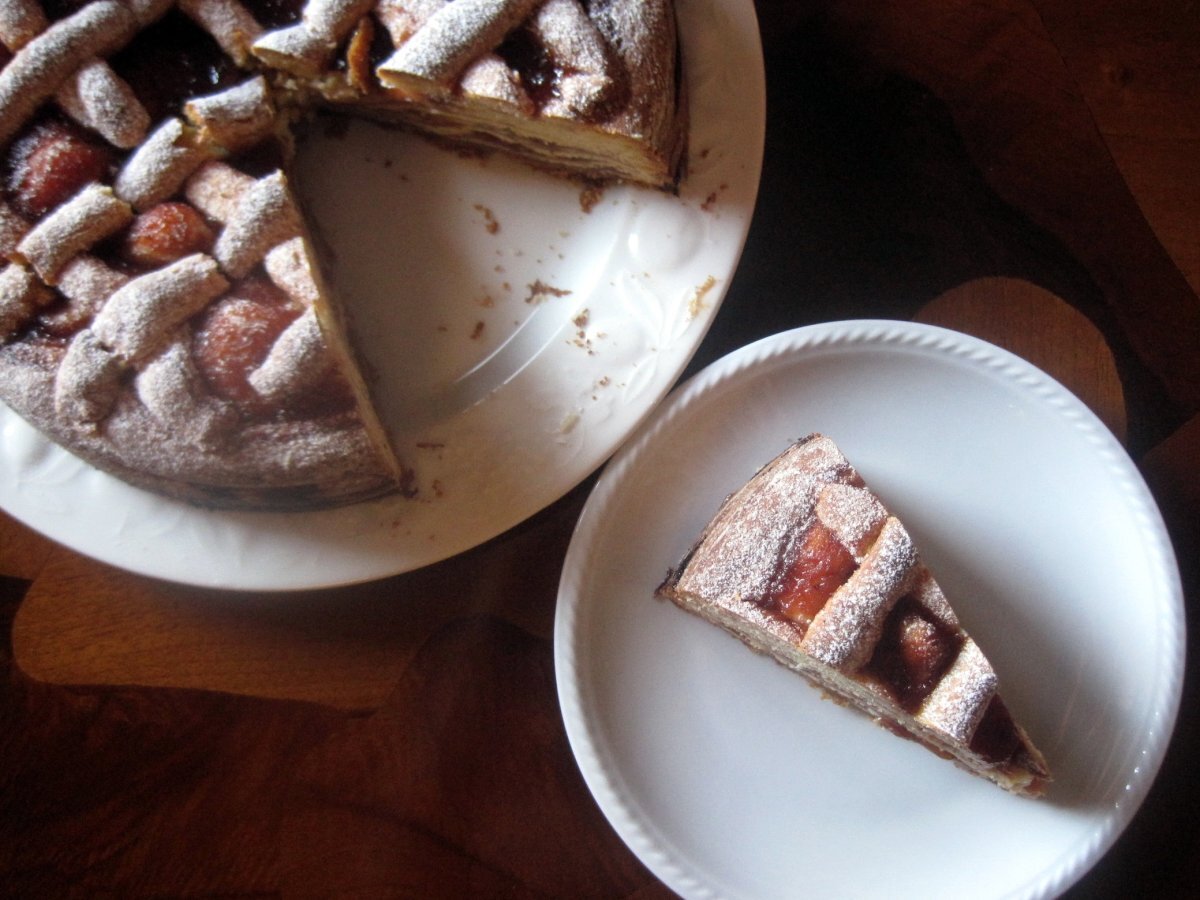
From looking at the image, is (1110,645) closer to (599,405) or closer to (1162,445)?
(1162,445)

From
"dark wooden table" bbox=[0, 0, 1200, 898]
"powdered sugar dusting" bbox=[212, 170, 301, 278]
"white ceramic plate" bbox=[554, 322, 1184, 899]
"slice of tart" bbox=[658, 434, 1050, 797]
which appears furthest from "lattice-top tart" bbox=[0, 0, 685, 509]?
"slice of tart" bbox=[658, 434, 1050, 797]

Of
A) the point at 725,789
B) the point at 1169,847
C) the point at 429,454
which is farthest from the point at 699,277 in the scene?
the point at 1169,847

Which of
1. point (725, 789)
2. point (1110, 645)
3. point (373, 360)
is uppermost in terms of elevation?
point (373, 360)

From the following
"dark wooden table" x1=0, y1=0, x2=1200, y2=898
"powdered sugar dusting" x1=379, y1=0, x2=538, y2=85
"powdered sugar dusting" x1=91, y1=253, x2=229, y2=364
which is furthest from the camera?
"dark wooden table" x1=0, y1=0, x2=1200, y2=898

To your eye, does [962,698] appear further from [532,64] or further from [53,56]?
[53,56]

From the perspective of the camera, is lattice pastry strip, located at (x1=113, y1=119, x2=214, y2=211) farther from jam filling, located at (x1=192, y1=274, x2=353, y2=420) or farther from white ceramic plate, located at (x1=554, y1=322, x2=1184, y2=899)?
white ceramic plate, located at (x1=554, y1=322, x2=1184, y2=899)

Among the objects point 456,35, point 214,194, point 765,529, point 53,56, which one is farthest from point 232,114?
point 765,529
